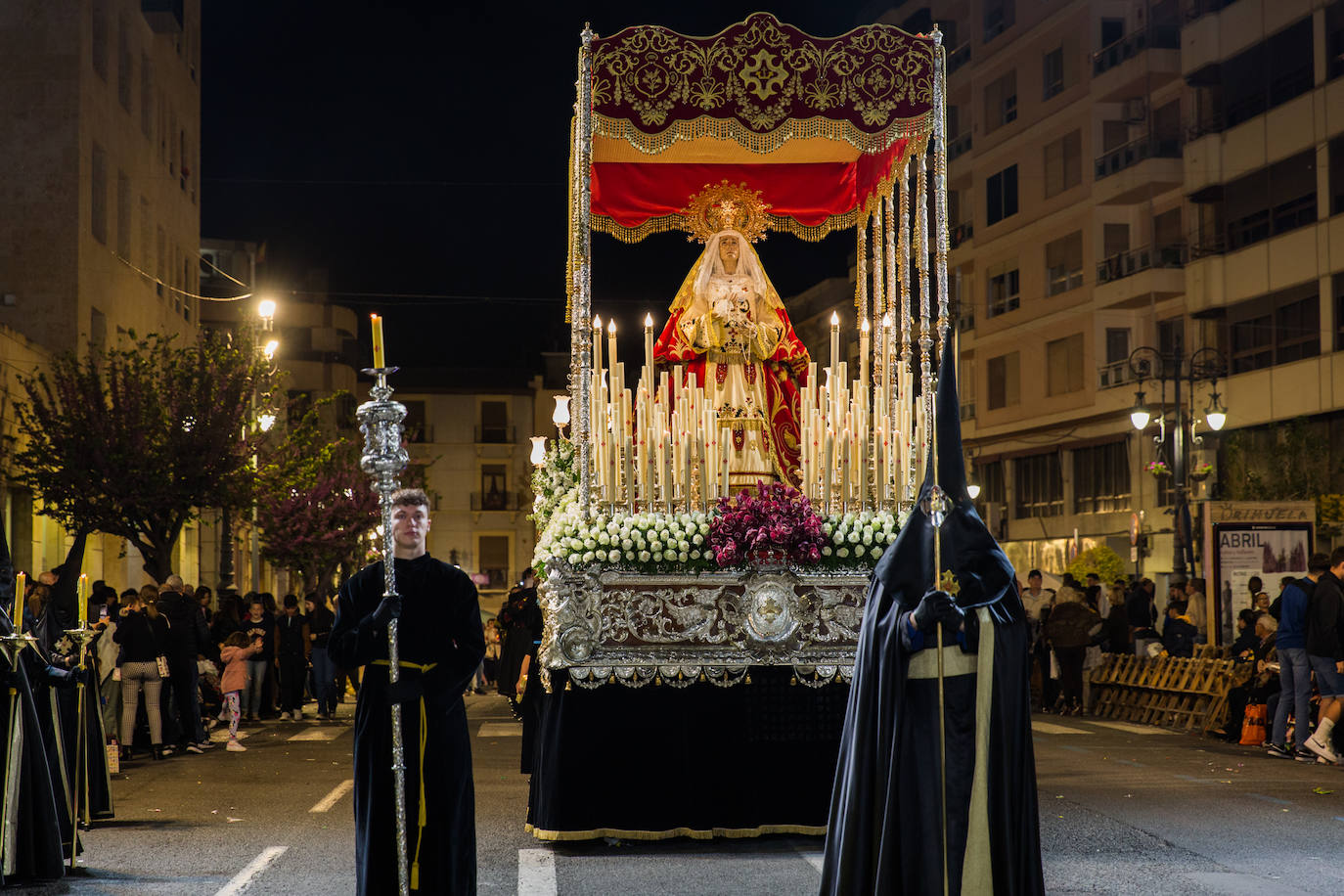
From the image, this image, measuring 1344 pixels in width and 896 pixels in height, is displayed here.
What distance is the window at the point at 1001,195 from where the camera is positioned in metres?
47.6

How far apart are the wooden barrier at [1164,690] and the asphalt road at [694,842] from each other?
3390mm

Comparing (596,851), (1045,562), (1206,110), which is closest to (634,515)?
(596,851)

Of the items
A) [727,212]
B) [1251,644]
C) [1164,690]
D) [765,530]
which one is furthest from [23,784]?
[1164,690]

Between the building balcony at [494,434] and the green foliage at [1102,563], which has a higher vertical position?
the building balcony at [494,434]

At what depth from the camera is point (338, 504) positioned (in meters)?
45.2

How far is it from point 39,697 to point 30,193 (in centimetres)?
2412

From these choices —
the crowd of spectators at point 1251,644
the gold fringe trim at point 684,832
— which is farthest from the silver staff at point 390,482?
the crowd of spectators at point 1251,644

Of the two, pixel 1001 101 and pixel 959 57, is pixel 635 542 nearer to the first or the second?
pixel 1001 101

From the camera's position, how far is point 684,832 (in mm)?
10516

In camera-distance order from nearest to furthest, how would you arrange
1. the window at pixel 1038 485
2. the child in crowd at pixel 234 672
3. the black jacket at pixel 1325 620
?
the black jacket at pixel 1325 620
the child in crowd at pixel 234 672
the window at pixel 1038 485

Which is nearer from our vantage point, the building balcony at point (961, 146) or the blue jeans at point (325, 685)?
the blue jeans at point (325, 685)

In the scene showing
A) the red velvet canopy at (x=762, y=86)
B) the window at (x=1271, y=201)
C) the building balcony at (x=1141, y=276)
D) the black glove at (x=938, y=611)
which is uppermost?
the window at (x=1271, y=201)

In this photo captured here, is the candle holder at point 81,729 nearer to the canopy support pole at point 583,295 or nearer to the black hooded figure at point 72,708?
the black hooded figure at point 72,708

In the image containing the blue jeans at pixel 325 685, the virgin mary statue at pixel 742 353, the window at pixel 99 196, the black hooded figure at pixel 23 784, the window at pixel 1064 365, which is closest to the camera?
the black hooded figure at pixel 23 784
